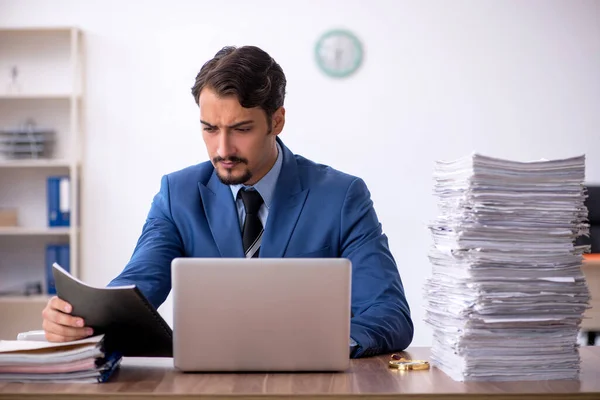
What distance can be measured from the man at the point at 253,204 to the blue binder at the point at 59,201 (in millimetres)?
2813

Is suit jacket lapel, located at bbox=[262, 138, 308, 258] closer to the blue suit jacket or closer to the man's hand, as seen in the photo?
the blue suit jacket

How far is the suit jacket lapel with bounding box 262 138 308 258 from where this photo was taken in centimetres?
225

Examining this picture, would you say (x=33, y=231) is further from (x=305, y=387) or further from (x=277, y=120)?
(x=305, y=387)

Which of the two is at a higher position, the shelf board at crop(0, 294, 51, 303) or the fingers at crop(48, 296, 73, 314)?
the fingers at crop(48, 296, 73, 314)

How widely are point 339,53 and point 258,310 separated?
389 centimetres

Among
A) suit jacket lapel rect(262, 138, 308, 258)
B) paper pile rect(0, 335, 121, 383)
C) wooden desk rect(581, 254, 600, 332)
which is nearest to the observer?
paper pile rect(0, 335, 121, 383)

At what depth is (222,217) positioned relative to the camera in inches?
89.6

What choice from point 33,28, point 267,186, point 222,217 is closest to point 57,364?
point 222,217

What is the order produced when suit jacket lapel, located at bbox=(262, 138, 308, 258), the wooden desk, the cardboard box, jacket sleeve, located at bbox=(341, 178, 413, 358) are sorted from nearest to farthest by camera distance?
jacket sleeve, located at bbox=(341, 178, 413, 358) → suit jacket lapel, located at bbox=(262, 138, 308, 258) → the wooden desk → the cardboard box

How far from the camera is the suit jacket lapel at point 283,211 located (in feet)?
7.39

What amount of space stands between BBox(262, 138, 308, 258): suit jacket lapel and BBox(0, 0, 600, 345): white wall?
2.88 m

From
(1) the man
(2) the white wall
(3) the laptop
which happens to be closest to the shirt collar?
(1) the man

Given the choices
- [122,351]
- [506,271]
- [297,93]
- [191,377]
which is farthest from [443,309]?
[297,93]

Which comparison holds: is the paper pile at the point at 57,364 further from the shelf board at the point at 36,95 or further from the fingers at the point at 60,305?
the shelf board at the point at 36,95
